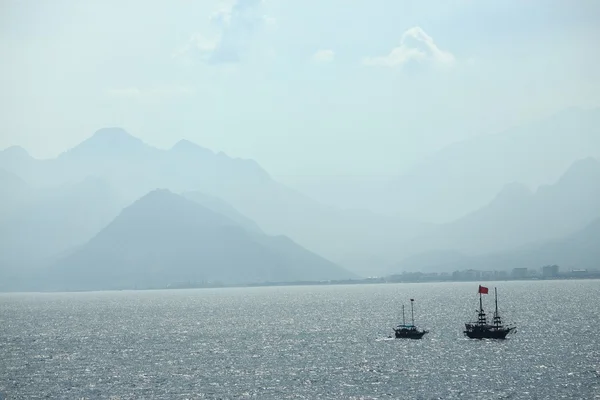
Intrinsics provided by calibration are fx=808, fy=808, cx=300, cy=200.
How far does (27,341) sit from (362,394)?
110 meters

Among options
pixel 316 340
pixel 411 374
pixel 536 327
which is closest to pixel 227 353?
pixel 316 340

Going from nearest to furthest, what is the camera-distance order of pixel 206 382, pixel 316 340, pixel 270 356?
pixel 206 382 < pixel 270 356 < pixel 316 340

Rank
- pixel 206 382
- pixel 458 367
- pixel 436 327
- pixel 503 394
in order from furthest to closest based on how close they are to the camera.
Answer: pixel 436 327 < pixel 458 367 < pixel 206 382 < pixel 503 394

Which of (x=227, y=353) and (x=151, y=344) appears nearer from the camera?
(x=227, y=353)

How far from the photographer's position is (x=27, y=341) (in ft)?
609

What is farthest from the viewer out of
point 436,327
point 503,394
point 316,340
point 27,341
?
point 436,327

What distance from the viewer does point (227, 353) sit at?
150625 mm

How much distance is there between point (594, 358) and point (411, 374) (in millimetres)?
32100

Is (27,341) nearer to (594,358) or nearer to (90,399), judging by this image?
(90,399)

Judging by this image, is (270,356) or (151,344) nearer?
(270,356)

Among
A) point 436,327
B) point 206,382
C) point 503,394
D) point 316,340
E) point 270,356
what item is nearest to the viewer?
point 503,394

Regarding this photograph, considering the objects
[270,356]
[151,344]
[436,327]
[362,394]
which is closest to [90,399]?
[362,394]

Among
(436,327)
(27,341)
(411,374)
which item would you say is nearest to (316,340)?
(436,327)

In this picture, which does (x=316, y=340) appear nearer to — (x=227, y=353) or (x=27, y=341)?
(x=227, y=353)
